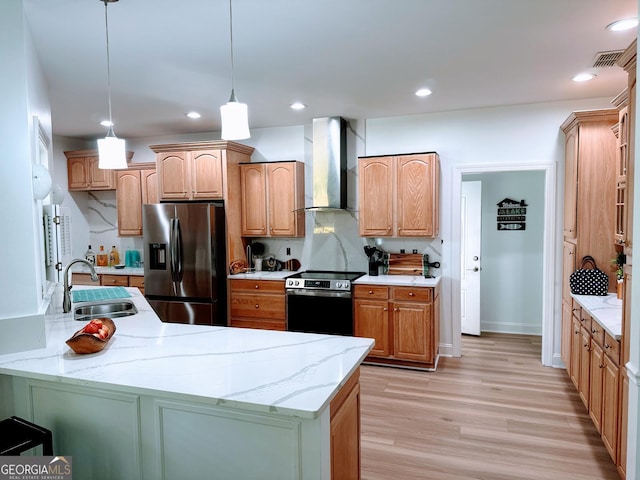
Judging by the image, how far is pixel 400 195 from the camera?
14.9 ft

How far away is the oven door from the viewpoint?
4480 mm

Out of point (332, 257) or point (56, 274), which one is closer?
point (56, 274)

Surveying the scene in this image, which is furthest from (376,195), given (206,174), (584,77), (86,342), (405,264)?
(86,342)

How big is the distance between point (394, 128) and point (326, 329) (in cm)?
232

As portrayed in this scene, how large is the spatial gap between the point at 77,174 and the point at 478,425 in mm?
5623

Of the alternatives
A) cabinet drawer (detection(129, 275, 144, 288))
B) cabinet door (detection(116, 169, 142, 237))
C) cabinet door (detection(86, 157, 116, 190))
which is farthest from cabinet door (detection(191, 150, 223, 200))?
cabinet door (detection(86, 157, 116, 190))

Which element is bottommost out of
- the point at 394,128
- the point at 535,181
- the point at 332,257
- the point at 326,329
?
the point at 326,329

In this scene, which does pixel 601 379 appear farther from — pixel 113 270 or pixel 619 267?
pixel 113 270

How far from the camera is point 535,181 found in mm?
5484

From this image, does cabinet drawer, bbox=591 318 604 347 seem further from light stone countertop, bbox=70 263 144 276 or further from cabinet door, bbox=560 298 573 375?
light stone countertop, bbox=70 263 144 276

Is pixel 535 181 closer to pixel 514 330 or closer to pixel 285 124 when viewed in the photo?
pixel 514 330

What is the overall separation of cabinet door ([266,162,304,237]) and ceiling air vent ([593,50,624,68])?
9.66 ft

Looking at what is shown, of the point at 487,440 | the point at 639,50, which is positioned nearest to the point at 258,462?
the point at 487,440

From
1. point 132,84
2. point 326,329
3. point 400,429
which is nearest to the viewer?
point 400,429
